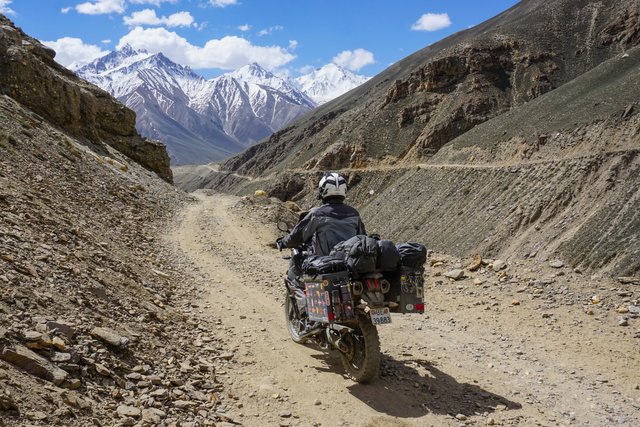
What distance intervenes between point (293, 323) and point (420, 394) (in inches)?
107

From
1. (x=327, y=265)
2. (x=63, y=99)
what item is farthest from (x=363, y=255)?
(x=63, y=99)

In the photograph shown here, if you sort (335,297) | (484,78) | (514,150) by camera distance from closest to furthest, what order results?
(335,297) → (514,150) → (484,78)

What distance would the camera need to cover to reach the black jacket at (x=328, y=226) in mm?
7371

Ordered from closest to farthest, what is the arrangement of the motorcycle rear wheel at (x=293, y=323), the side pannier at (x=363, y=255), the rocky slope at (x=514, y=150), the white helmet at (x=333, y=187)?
the side pannier at (x=363, y=255), the white helmet at (x=333, y=187), the motorcycle rear wheel at (x=293, y=323), the rocky slope at (x=514, y=150)

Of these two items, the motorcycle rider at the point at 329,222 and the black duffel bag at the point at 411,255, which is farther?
the motorcycle rider at the point at 329,222

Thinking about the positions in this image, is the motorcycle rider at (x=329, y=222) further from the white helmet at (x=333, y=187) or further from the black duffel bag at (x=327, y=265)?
the black duffel bag at (x=327, y=265)

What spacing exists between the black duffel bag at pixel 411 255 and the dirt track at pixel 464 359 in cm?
170

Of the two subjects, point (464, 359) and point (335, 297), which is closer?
point (335, 297)

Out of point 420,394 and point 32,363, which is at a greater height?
point 32,363

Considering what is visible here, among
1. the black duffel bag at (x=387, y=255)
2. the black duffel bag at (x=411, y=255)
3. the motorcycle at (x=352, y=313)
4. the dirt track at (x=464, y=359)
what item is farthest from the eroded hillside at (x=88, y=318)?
the black duffel bag at (x=411, y=255)

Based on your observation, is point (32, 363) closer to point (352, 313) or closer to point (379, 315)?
point (352, 313)

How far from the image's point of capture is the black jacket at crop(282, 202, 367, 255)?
7371 mm

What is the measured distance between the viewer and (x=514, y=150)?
37.2 meters

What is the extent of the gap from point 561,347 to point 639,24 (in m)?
75.0
